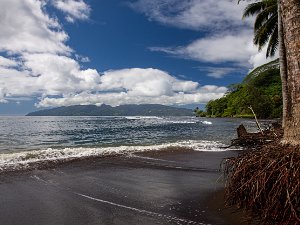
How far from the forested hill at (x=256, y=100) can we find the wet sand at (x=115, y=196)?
7205 cm

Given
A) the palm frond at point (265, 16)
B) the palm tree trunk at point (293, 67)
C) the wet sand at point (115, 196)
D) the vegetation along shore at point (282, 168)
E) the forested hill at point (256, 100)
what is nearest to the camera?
the vegetation along shore at point (282, 168)

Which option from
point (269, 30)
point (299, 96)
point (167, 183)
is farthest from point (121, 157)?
point (269, 30)

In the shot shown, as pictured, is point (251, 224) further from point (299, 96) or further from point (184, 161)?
point (184, 161)

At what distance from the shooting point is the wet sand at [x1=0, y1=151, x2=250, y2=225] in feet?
24.1

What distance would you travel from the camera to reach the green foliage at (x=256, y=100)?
117 meters

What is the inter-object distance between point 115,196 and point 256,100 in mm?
118885

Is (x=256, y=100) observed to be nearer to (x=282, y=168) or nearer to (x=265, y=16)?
(x=265, y=16)

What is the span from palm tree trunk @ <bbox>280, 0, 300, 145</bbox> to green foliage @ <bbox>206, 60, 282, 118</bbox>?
2988 inches

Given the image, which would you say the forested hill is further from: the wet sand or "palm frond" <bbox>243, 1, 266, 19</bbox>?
the wet sand

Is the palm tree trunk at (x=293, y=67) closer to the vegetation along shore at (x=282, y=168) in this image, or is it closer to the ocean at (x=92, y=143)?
the vegetation along shore at (x=282, y=168)

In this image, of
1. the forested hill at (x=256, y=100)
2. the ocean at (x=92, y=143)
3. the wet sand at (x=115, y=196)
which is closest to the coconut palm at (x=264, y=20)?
the ocean at (x=92, y=143)

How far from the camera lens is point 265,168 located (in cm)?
671

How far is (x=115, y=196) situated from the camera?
9203 mm

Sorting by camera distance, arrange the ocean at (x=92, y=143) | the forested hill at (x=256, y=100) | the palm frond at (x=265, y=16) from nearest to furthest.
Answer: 1. the ocean at (x=92, y=143)
2. the palm frond at (x=265, y=16)
3. the forested hill at (x=256, y=100)
